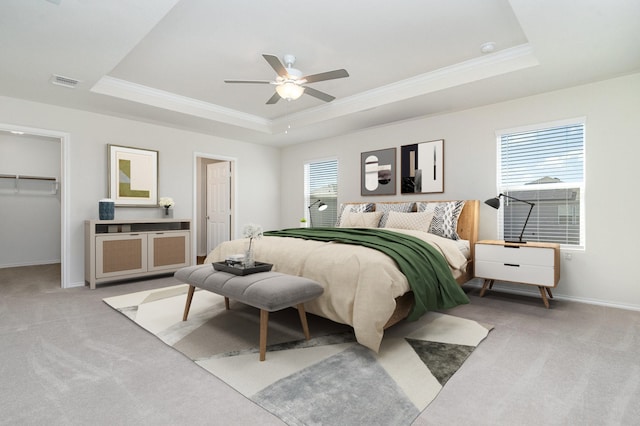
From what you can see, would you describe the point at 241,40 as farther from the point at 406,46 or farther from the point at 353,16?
the point at 406,46

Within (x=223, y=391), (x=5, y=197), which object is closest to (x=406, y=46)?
(x=223, y=391)

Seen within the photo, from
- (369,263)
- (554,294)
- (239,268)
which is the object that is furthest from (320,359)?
(554,294)

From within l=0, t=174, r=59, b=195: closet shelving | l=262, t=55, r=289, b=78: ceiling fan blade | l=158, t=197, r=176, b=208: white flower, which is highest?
l=262, t=55, r=289, b=78: ceiling fan blade

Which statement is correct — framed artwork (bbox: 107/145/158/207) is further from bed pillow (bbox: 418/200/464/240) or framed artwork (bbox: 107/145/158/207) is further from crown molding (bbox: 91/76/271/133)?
bed pillow (bbox: 418/200/464/240)

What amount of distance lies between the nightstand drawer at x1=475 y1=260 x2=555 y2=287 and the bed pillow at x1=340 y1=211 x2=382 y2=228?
1.38 metres

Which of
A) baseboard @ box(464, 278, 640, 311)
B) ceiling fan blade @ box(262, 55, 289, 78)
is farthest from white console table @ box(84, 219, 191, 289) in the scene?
baseboard @ box(464, 278, 640, 311)

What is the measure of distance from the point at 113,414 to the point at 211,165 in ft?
18.3

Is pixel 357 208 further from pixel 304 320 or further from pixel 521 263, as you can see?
pixel 304 320

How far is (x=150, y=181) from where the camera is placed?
16.5 feet

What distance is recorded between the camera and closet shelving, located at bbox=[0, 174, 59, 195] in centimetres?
581

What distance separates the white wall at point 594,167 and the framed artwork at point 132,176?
440 centimetres

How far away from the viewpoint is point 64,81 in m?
3.49

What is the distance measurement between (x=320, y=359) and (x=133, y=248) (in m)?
3.51

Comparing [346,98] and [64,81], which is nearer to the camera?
[64,81]
